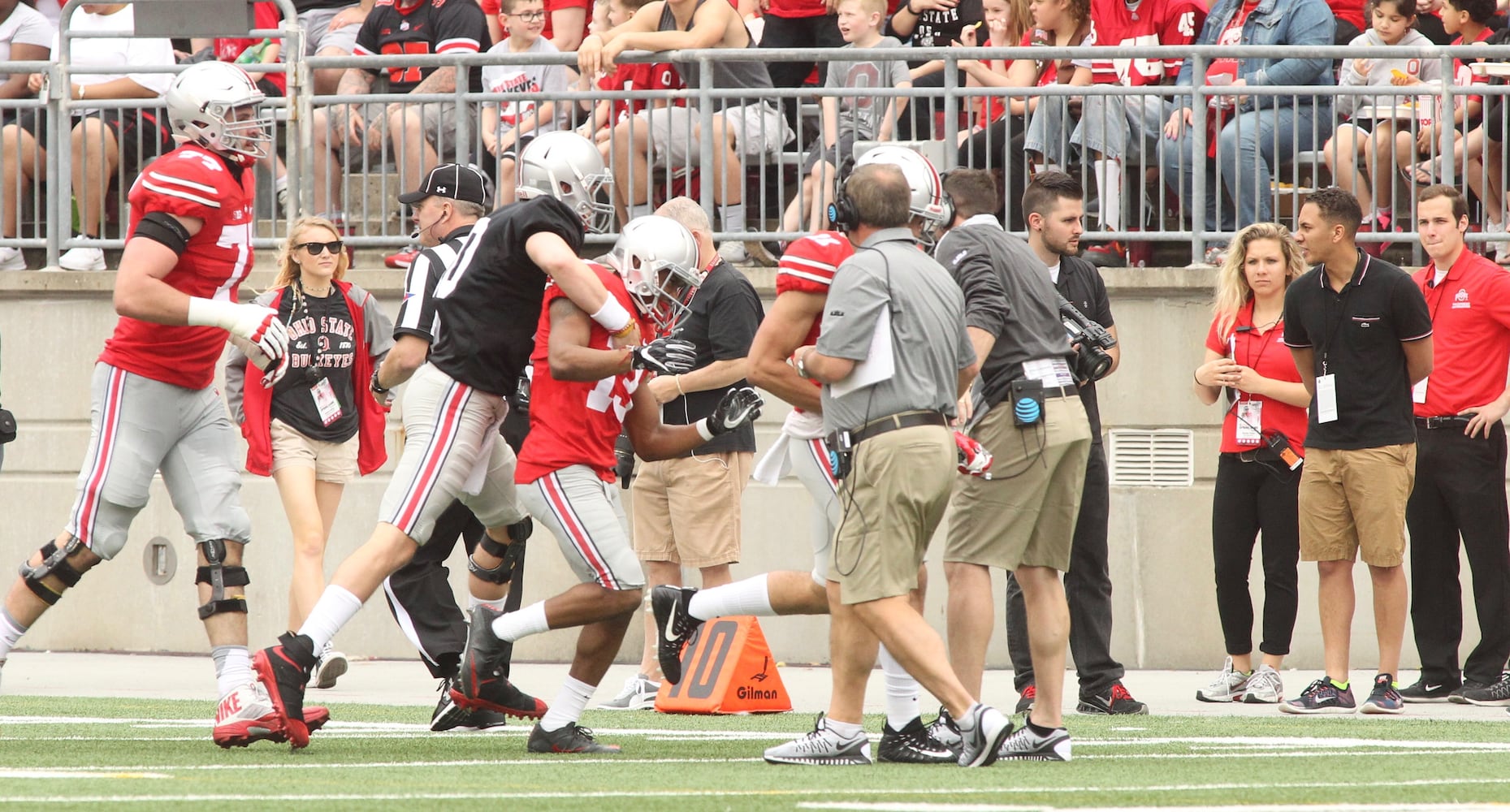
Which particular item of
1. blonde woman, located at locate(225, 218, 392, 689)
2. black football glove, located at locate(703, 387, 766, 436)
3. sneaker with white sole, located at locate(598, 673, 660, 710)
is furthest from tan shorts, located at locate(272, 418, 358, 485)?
black football glove, located at locate(703, 387, 766, 436)

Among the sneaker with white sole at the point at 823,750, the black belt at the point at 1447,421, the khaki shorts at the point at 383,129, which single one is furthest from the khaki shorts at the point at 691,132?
the sneaker with white sole at the point at 823,750

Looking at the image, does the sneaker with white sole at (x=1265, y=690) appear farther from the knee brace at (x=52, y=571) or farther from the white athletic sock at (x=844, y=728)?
the knee brace at (x=52, y=571)

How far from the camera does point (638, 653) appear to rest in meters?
11.2

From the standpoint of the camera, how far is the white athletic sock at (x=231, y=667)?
6.61m

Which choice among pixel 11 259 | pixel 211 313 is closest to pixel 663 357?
pixel 211 313

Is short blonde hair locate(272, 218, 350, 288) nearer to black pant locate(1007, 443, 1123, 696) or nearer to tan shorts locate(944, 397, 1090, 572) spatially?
black pant locate(1007, 443, 1123, 696)

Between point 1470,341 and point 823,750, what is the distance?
4.65 m

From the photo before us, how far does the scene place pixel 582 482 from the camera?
661 cm

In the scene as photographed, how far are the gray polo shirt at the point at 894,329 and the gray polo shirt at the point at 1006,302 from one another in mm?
796

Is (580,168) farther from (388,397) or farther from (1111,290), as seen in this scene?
(1111,290)

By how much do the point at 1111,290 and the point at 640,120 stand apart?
2.84 meters

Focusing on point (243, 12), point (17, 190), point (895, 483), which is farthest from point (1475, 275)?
point (17, 190)

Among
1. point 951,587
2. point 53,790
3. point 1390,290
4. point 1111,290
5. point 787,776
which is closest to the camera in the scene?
Result: point 53,790

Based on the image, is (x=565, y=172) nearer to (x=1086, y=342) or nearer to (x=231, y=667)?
(x=231, y=667)
